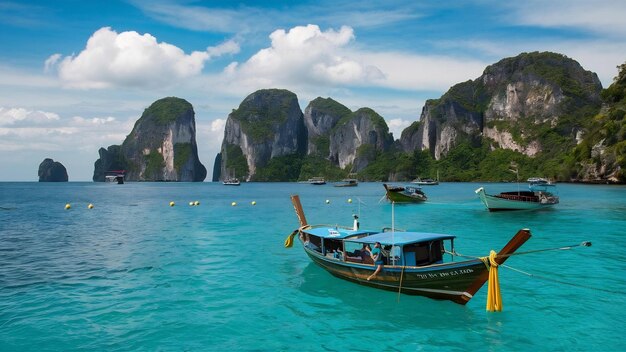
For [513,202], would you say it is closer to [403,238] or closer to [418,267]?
[403,238]

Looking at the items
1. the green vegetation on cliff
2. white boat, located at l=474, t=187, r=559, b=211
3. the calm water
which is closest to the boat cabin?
the calm water

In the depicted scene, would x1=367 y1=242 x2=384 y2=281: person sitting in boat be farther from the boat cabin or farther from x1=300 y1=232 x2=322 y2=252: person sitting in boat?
x1=300 y1=232 x2=322 y2=252: person sitting in boat

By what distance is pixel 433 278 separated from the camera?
633 inches

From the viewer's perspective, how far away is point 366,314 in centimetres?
1631

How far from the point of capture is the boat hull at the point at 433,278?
15258 mm

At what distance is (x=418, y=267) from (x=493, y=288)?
8.55ft

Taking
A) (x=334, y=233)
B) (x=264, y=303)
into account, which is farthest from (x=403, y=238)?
(x=264, y=303)

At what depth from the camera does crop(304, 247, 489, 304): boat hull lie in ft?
50.1

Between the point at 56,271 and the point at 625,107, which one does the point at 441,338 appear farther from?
the point at 625,107

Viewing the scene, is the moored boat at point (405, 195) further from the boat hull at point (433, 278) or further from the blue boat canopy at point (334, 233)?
the boat hull at point (433, 278)

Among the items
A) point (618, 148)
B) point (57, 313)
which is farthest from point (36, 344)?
point (618, 148)

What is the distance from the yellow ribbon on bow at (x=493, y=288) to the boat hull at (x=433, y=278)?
287mm

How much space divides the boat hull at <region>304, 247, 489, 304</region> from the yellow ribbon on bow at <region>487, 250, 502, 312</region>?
0.29 metres

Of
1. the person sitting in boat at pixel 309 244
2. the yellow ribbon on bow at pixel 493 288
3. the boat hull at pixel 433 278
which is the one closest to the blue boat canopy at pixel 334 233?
the person sitting in boat at pixel 309 244
